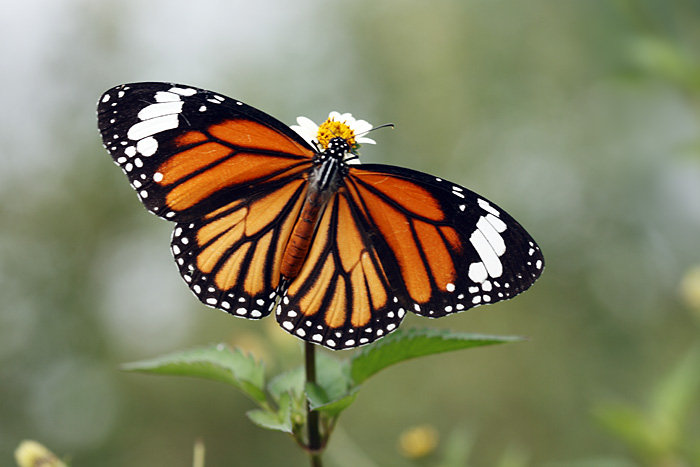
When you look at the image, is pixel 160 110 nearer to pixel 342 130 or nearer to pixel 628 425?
pixel 342 130

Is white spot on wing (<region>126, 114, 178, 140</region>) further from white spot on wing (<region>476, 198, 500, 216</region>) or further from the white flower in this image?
white spot on wing (<region>476, 198, 500, 216</region>)

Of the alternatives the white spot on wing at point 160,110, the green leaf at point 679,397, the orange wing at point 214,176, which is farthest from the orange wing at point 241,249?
the green leaf at point 679,397

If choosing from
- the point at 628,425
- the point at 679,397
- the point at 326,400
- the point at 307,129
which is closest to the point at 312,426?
the point at 326,400

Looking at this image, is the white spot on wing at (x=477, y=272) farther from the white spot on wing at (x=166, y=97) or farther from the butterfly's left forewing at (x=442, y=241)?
the white spot on wing at (x=166, y=97)

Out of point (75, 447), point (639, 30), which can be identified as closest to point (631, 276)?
point (639, 30)

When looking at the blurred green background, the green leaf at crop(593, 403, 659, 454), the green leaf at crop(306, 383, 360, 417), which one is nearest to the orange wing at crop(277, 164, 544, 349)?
the green leaf at crop(306, 383, 360, 417)

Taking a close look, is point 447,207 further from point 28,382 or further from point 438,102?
point 438,102
